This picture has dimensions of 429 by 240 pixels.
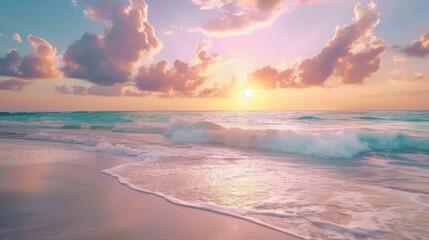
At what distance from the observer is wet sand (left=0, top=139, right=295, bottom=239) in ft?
12.1

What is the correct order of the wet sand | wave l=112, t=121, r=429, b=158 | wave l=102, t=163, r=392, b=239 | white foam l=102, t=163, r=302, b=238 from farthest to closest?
wave l=112, t=121, r=429, b=158 < white foam l=102, t=163, r=302, b=238 < wave l=102, t=163, r=392, b=239 < the wet sand

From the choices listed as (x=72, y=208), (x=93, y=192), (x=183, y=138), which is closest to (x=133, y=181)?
(x=93, y=192)

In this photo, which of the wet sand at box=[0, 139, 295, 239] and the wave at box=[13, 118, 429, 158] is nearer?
the wet sand at box=[0, 139, 295, 239]

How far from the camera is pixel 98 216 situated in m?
4.25

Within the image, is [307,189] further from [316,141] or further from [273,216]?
[316,141]

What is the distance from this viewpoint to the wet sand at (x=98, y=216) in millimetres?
3691

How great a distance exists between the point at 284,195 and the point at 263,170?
2.61 metres

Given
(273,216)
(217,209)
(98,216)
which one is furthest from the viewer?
(217,209)

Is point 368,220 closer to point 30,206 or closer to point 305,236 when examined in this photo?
point 305,236

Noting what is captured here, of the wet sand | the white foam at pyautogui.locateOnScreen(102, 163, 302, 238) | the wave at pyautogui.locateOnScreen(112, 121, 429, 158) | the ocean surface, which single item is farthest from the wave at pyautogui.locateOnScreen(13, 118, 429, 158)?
the wet sand

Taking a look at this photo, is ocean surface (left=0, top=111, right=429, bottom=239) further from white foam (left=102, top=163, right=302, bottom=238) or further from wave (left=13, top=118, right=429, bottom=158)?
wave (left=13, top=118, right=429, bottom=158)

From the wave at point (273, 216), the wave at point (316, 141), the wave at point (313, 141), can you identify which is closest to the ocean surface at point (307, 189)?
the wave at point (273, 216)

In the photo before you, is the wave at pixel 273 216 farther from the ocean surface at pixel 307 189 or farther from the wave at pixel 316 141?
the wave at pixel 316 141

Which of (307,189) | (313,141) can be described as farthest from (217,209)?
(313,141)
